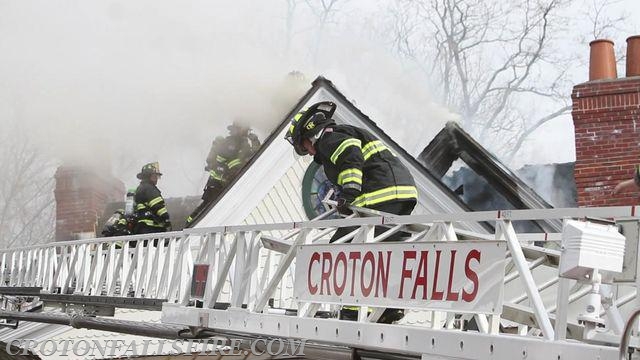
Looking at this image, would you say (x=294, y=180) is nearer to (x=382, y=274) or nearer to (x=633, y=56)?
(x=633, y=56)

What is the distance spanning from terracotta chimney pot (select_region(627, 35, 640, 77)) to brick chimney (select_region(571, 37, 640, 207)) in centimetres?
4

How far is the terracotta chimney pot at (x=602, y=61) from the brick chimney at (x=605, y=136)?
0.30ft

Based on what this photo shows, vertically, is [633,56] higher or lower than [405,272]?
higher

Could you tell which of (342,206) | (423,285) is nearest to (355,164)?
(342,206)

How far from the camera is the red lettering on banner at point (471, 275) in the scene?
11.3 feet

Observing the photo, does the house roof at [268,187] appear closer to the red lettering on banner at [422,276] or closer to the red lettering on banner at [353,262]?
the red lettering on banner at [353,262]

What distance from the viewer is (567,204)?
11.0m

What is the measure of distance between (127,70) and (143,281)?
945cm

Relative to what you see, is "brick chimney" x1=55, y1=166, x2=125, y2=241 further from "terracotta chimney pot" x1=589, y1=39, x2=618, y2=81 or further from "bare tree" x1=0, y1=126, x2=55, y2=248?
"bare tree" x1=0, y1=126, x2=55, y2=248

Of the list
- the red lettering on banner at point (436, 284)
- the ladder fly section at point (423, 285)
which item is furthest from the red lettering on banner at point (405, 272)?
the red lettering on banner at point (436, 284)

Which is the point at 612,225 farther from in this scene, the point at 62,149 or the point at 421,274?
the point at 62,149

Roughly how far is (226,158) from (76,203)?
4807 millimetres

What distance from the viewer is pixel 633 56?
894 cm

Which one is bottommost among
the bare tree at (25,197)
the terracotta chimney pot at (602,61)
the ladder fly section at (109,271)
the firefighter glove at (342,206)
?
Result: the ladder fly section at (109,271)
